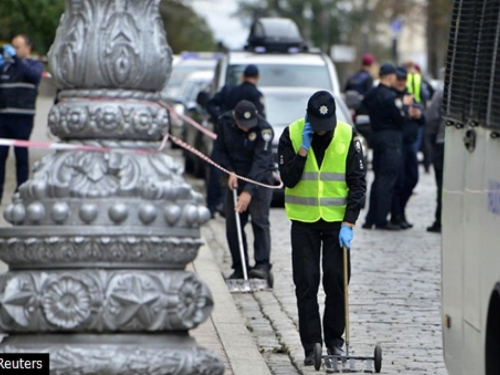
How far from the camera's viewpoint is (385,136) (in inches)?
713

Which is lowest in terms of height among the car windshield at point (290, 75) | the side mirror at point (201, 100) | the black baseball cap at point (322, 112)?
the side mirror at point (201, 100)

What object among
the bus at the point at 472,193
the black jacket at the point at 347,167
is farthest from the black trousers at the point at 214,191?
the bus at the point at 472,193

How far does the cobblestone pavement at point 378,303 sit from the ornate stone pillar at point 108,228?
3.89 m

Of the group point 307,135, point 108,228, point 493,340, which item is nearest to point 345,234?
point 307,135

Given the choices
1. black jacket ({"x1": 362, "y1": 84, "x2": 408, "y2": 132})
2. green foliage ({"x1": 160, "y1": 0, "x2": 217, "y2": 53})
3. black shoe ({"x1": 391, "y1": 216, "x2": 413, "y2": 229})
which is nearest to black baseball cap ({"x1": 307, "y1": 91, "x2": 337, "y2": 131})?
black jacket ({"x1": 362, "y1": 84, "x2": 408, "y2": 132})

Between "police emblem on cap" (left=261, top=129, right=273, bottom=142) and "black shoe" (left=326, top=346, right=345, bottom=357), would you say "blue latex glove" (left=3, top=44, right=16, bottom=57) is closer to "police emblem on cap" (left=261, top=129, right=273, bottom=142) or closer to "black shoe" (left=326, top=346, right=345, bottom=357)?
"police emblem on cap" (left=261, top=129, right=273, bottom=142)

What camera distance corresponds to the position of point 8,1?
24734 mm

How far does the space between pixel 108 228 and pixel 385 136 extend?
12.9m

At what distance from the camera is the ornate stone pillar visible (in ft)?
17.8

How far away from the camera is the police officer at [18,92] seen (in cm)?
1836

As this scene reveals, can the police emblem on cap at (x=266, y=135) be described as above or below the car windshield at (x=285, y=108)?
above

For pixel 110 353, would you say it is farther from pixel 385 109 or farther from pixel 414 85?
pixel 414 85

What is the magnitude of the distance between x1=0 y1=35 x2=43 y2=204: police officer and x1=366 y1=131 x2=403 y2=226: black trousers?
422 centimetres

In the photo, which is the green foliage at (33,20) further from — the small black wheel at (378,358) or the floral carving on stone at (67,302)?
the floral carving on stone at (67,302)
